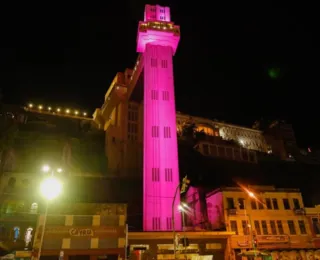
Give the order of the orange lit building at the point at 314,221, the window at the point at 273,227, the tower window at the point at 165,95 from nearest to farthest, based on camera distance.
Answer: the window at the point at 273,227, the orange lit building at the point at 314,221, the tower window at the point at 165,95

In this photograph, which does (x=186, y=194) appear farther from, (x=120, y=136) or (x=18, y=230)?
(x=18, y=230)

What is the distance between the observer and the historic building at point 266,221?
3794 centimetres

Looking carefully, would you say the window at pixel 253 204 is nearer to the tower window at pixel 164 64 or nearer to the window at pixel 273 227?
the window at pixel 273 227

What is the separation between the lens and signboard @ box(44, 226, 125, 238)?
27594 mm

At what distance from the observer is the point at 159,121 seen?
47.0 meters

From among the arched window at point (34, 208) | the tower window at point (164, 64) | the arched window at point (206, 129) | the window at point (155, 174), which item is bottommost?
the arched window at point (34, 208)

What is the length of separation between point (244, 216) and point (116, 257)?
1962 cm

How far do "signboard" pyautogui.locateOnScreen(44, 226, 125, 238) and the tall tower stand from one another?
39.1 feet

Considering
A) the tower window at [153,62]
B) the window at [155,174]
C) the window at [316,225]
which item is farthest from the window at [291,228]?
the tower window at [153,62]

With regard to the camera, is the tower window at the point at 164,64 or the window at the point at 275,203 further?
the tower window at the point at 164,64

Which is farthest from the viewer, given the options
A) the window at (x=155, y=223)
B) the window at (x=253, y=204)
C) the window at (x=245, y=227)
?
the window at (x=253, y=204)

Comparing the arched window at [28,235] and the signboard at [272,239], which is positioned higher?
the arched window at [28,235]

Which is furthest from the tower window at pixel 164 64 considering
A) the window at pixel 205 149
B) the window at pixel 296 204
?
the window at pixel 296 204

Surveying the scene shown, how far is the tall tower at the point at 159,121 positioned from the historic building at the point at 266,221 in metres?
6.86
